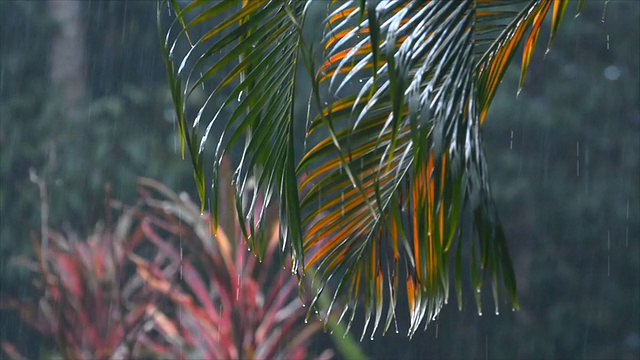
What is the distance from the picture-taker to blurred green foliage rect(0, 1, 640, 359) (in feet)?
23.6

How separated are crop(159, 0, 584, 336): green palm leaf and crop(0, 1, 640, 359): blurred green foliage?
205 inches

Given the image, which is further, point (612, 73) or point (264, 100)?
point (612, 73)

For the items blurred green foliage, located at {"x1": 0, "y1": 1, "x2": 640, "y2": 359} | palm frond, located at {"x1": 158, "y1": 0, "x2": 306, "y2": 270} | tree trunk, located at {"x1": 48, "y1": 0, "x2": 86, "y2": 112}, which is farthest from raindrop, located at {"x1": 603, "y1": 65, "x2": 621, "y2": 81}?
palm frond, located at {"x1": 158, "y1": 0, "x2": 306, "y2": 270}

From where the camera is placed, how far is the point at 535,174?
288 inches

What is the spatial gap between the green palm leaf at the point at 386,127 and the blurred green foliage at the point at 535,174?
205 inches

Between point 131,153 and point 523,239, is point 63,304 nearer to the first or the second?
point 131,153

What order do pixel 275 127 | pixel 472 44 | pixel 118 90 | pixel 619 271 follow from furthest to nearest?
pixel 118 90 < pixel 619 271 < pixel 275 127 < pixel 472 44

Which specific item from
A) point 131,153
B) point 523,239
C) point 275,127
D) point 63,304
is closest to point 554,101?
point 523,239

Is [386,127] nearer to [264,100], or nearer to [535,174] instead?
[264,100]

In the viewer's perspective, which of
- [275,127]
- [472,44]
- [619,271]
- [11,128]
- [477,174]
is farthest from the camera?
[11,128]

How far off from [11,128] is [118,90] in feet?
3.27

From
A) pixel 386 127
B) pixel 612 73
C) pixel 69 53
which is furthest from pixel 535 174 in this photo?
pixel 386 127

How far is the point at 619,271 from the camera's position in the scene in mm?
7219

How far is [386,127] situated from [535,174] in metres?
5.79
